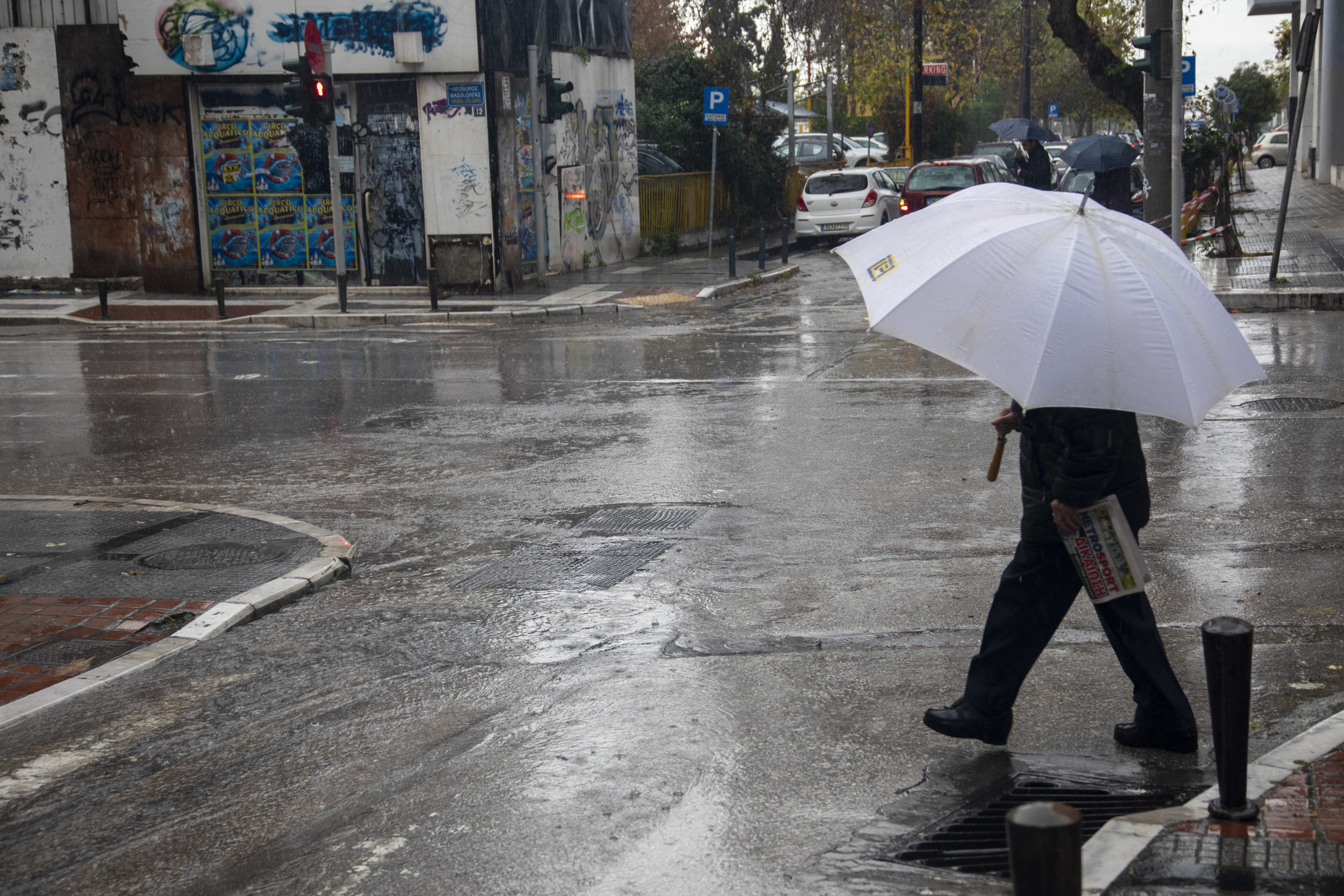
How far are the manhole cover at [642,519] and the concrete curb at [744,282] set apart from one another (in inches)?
547

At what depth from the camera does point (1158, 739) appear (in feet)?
15.6

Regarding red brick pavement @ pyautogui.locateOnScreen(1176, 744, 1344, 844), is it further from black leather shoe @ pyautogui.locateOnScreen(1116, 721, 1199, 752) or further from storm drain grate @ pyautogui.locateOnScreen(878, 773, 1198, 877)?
black leather shoe @ pyautogui.locateOnScreen(1116, 721, 1199, 752)

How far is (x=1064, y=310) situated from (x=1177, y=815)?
1.57 metres

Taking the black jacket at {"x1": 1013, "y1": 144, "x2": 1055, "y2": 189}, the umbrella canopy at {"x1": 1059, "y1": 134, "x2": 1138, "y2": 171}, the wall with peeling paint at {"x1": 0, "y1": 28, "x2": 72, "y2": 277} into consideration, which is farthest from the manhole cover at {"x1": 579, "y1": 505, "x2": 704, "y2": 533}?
the wall with peeling paint at {"x1": 0, "y1": 28, "x2": 72, "y2": 277}

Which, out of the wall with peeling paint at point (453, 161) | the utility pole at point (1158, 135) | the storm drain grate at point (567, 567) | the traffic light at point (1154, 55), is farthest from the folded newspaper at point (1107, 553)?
the wall with peeling paint at point (453, 161)

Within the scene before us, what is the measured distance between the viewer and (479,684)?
5.71 metres

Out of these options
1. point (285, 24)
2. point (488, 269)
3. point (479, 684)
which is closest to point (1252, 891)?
point (479, 684)

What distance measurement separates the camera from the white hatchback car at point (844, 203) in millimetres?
30000

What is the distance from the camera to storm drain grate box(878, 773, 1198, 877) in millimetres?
4031

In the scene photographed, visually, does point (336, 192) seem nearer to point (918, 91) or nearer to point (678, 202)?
point (678, 202)

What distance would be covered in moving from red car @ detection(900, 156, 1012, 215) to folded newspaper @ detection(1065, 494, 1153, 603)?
79.3 feet

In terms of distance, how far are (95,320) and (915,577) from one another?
17525 millimetres

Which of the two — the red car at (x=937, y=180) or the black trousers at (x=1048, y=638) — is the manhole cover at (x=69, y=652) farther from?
the red car at (x=937, y=180)

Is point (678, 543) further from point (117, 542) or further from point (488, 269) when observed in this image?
point (488, 269)
